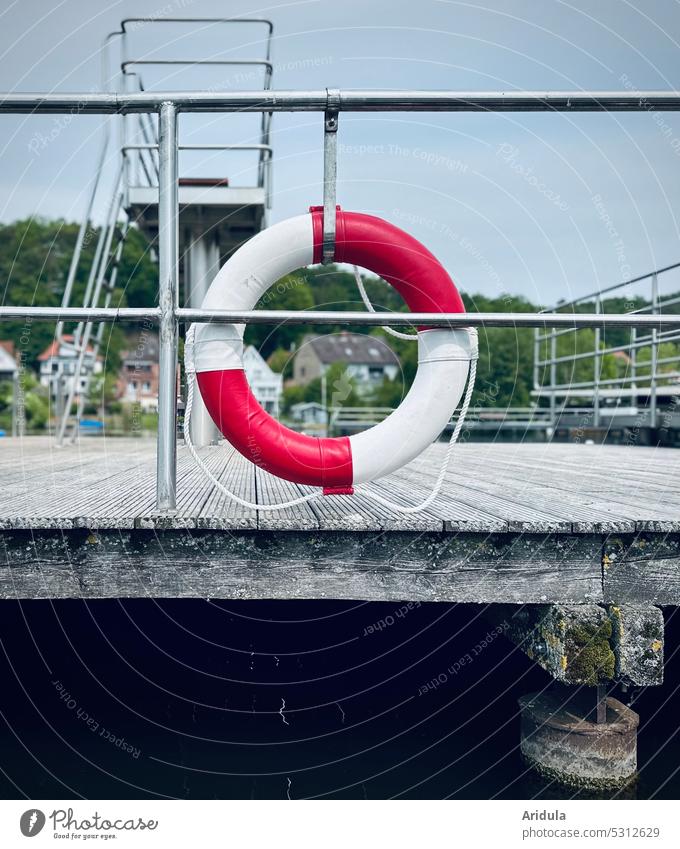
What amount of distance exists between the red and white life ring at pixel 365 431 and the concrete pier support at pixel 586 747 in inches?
32.1

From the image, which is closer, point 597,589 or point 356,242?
point 597,589

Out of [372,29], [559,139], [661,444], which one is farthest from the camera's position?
[661,444]

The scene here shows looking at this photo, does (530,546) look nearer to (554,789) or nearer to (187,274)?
(554,789)

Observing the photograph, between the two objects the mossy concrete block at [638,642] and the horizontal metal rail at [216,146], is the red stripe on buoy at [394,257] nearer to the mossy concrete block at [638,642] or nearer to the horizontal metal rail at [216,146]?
the mossy concrete block at [638,642]

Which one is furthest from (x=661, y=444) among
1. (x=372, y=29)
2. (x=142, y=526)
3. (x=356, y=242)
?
(x=142, y=526)

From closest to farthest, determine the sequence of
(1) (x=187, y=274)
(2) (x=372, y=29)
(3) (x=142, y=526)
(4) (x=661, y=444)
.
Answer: (3) (x=142, y=526)
(2) (x=372, y=29)
(1) (x=187, y=274)
(4) (x=661, y=444)

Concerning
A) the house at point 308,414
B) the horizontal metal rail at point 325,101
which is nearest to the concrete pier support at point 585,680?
the horizontal metal rail at point 325,101

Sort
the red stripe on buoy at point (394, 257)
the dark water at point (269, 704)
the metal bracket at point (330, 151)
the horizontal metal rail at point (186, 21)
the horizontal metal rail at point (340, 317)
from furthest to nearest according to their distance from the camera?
the horizontal metal rail at point (186, 21) < the dark water at point (269, 704) < the red stripe on buoy at point (394, 257) < the metal bracket at point (330, 151) < the horizontal metal rail at point (340, 317)

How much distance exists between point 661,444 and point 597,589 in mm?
4669

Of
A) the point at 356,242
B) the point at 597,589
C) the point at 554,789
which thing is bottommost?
the point at 554,789

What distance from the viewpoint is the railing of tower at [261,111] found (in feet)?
5.81

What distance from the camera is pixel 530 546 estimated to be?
71.4 inches

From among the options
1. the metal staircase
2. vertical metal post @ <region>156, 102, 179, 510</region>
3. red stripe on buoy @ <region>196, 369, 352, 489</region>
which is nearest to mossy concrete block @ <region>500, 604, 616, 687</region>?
red stripe on buoy @ <region>196, 369, 352, 489</region>

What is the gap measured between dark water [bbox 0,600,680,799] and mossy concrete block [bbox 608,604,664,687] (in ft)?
1.60
